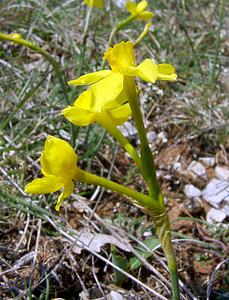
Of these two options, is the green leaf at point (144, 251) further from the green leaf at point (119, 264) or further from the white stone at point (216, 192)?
the white stone at point (216, 192)

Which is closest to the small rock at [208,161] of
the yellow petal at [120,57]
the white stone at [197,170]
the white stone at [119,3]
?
the white stone at [197,170]

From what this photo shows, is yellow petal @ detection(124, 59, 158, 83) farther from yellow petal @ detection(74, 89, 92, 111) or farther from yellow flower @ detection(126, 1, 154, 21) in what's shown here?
yellow flower @ detection(126, 1, 154, 21)

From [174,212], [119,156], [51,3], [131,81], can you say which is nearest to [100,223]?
[174,212]

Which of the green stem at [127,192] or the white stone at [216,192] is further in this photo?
the white stone at [216,192]

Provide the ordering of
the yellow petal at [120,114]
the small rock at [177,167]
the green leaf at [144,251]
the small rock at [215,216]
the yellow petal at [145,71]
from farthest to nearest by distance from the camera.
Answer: the small rock at [177,167], the small rock at [215,216], the green leaf at [144,251], the yellow petal at [120,114], the yellow petal at [145,71]

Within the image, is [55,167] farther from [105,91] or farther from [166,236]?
[166,236]

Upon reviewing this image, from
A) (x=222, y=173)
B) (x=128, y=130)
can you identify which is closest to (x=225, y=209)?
(x=222, y=173)

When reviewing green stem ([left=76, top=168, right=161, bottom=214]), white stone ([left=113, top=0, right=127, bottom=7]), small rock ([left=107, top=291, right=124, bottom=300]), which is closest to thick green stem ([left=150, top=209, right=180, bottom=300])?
green stem ([left=76, top=168, right=161, bottom=214])
